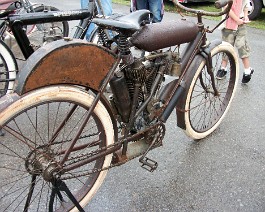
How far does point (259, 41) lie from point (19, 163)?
16.7 feet

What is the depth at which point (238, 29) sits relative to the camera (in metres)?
4.39

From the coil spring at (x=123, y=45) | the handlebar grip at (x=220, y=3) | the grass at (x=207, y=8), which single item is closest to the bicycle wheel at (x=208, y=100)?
the handlebar grip at (x=220, y=3)

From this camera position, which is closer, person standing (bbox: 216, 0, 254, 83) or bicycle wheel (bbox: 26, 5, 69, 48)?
person standing (bbox: 216, 0, 254, 83)

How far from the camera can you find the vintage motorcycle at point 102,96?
6.50 ft

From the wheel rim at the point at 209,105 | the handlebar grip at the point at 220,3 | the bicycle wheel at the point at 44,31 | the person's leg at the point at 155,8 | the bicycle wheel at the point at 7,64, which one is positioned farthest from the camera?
the person's leg at the point at 155,8

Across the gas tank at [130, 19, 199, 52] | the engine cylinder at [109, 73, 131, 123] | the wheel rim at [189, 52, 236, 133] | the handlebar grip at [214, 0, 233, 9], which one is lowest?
the wheel rim at [189, 52, 236, 133]

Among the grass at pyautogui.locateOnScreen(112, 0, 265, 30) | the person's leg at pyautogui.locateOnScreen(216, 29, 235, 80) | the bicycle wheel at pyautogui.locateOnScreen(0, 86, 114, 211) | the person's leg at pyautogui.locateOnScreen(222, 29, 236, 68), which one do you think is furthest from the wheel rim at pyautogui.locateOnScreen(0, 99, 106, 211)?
the grass at pyautogui.locateOnScreen(112, 0, 265, 30)

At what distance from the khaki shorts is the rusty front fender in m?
2.61

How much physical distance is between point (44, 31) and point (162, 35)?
2672 millimetres

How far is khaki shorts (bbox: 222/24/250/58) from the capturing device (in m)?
4.38

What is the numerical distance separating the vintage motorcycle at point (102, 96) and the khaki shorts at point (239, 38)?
4.16 ft

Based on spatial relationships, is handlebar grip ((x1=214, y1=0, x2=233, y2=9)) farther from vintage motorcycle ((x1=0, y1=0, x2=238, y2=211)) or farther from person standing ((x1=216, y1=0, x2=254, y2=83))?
person standing ((x1=216, y1=0, x2=254, y2=83))

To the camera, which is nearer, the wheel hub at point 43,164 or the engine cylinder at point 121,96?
the wheel hub at point 43,164

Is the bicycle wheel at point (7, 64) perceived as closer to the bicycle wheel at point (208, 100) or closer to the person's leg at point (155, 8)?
the bicycle wheel at point (208, 100)
